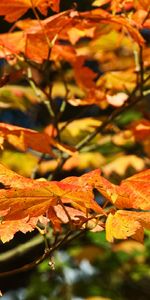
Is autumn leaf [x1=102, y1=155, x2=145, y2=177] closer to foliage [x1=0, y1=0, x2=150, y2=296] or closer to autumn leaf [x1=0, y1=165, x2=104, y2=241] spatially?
foliage [x1=0, y1=0, x2=150, y2=296]

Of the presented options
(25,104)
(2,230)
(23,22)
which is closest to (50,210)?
(2,230)

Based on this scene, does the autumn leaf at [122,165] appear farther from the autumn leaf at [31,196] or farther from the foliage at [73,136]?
the autumn leaf at [31,196]

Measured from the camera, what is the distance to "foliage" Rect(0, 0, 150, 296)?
1.06m

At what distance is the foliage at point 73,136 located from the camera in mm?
1062

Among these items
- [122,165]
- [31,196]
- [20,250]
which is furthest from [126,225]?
[122,165]

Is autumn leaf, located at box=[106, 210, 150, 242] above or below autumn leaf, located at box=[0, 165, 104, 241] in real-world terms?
below

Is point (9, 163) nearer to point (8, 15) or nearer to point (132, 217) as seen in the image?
point (8, 15)

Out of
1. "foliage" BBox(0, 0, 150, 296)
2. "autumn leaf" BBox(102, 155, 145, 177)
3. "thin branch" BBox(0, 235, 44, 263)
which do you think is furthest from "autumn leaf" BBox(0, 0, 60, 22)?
"autumn leaf" BBox(102, 155, 145, 177)

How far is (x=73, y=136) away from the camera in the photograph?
271 cm

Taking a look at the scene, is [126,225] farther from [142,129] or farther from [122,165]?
[122,165]

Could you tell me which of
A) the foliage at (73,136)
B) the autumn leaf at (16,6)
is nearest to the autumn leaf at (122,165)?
the foliage at (73,136)

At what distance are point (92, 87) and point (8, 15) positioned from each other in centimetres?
57

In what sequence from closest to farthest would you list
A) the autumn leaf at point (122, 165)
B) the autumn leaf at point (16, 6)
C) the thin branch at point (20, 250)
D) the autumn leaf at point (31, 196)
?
the autumn leaf at point (31, 196), the autumn leaf at point (16, 6), the thin branch at point (20, 250), the autumn leaf at point (122, 165)

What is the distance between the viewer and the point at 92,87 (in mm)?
2027
